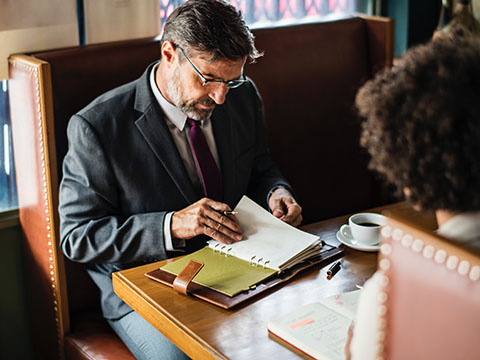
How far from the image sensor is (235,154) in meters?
2.16

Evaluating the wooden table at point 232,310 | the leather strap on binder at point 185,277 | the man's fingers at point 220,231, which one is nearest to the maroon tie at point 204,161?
the man's fingers at point 220,231

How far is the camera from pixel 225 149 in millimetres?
2115

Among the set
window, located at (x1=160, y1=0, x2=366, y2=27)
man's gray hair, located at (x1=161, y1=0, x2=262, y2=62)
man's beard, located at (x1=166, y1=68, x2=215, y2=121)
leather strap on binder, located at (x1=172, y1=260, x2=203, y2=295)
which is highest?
window, located at (x1=160, y1=0, x2=366, y2=27)

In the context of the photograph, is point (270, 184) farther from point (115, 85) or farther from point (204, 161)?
point (115, 85)

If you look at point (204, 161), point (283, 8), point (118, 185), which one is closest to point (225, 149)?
point (204, 161)

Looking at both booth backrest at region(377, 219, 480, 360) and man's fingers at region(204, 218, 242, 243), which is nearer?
booth backrest at region(377, 219, 480, 360)

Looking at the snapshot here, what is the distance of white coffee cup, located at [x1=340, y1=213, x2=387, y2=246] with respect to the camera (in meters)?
1.75

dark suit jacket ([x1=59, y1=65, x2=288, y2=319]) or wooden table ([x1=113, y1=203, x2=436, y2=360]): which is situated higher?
dark suit jacket ([x1=59, y1=65, x2=288, y2=319])

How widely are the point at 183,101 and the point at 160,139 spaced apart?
13 centimetres

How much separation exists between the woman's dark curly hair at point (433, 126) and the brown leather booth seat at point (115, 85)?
1264 millimetres

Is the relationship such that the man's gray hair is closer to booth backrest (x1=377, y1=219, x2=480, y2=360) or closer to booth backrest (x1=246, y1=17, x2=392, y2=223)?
booth backrest (x1=246, y1=17, x2=392, y2=223)

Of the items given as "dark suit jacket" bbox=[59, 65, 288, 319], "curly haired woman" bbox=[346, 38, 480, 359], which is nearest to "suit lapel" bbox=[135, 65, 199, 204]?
"dark suit jacket" bbox=[59, 65, 288, 319]

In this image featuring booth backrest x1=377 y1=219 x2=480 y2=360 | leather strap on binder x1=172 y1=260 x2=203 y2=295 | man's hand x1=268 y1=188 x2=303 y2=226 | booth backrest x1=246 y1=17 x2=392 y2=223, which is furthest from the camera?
booth backrest x1=246 y1=17 x2=392 y2=223

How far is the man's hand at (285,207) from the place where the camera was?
193cm
